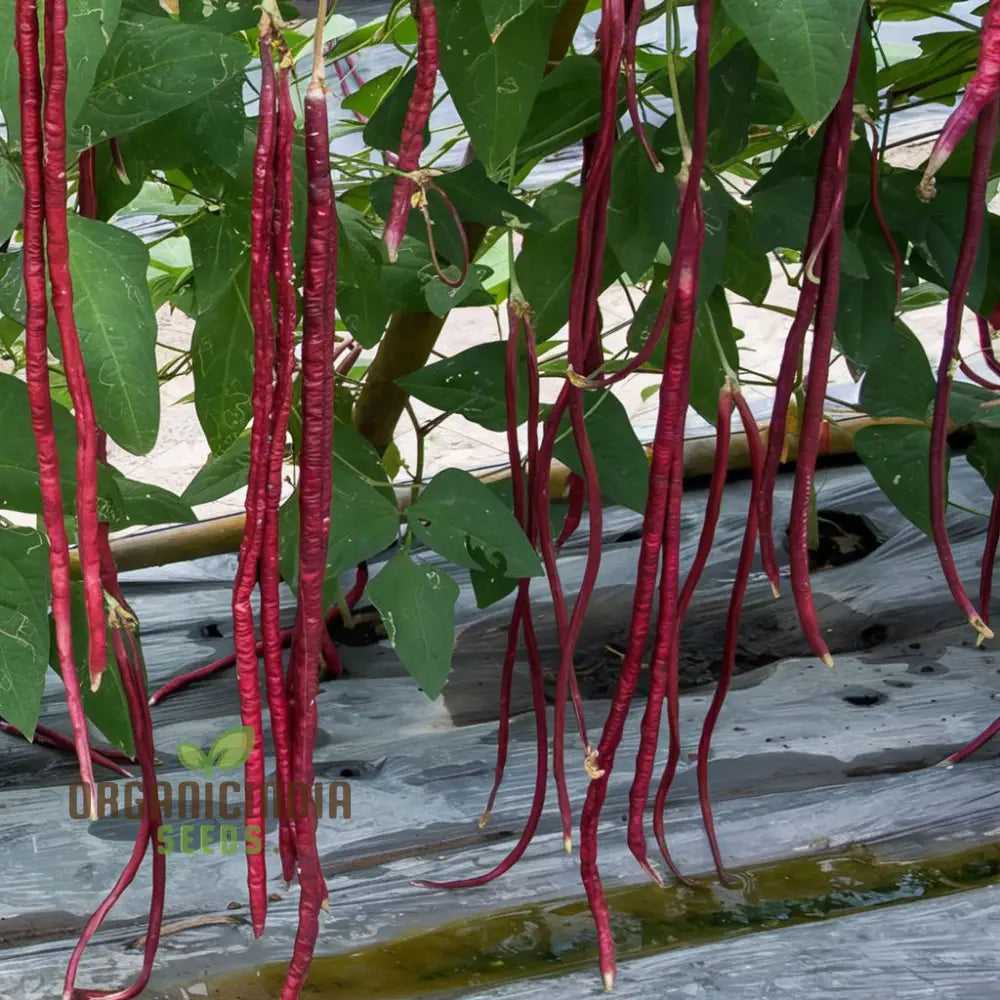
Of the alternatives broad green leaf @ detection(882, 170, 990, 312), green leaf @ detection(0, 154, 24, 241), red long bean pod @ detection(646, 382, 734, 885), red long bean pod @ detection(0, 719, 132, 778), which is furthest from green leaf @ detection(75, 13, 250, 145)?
red long bean pod @ detection(0, 719, 132, 778)

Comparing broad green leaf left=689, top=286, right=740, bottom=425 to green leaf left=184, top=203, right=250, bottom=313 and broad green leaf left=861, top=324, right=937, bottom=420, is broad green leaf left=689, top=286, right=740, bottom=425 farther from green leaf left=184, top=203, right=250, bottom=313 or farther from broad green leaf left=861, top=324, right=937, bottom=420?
green leaf left=184, top=203, right=250, bottom=313

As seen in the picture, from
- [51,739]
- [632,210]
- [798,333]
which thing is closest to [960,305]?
[798,333]

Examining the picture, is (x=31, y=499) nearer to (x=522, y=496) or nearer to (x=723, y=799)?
(x=522, y=496)

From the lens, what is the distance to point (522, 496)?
2.23ft

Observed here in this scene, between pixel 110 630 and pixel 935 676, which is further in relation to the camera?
pixel 935 676

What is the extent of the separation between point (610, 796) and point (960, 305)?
1.43ft

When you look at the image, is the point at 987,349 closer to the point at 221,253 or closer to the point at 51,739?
the point at 221,253

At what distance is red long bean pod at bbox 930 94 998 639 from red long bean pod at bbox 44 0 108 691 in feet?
1.12

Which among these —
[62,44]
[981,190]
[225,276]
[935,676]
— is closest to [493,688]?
[935,676]

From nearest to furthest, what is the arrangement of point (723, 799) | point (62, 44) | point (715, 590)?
1. point (62, 44)
2. point (723, 799)
3. point (715, 590)

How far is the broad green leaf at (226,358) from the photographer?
672mm

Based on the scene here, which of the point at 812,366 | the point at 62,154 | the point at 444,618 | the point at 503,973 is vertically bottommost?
the point at 503,973

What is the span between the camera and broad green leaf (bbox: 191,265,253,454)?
0.67m

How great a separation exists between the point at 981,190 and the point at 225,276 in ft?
1.26
